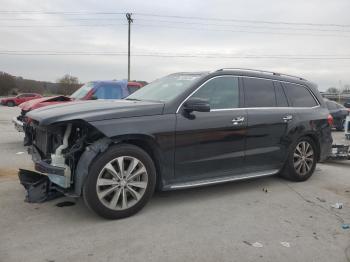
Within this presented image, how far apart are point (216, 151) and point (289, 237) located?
148cm

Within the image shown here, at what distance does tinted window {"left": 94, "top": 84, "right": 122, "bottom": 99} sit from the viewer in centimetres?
1033

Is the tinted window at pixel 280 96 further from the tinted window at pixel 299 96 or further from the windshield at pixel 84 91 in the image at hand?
the windshield at pixel 84 91

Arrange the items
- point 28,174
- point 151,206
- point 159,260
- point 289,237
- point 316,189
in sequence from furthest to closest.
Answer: point 316,189
point 28,174
point 151,206
point 289,237
point 159,260

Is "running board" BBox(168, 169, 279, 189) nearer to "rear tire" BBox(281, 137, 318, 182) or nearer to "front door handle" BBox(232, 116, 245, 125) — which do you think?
"rear tire" BBox(281, 137, 318, 182)

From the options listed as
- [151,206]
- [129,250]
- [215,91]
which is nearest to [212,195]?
[151,206]

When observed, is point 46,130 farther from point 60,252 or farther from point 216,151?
point 216,151

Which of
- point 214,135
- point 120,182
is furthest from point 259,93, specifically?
point 120,182

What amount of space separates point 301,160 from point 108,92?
612cm

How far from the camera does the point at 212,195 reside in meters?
5.27

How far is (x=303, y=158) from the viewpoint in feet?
20.0

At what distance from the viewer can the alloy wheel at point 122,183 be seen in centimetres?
411

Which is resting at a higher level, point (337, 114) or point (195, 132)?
point (195, 132)

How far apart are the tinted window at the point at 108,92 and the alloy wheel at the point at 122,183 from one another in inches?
248

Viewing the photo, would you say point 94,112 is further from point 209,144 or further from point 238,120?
point 238,120
